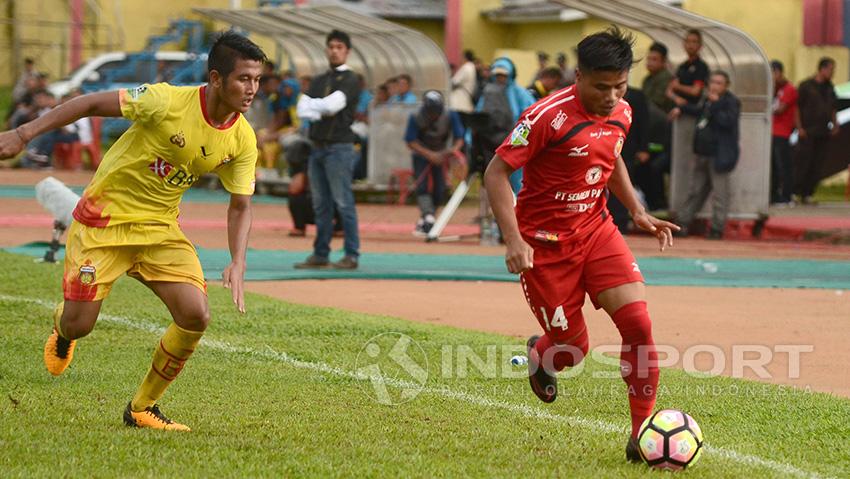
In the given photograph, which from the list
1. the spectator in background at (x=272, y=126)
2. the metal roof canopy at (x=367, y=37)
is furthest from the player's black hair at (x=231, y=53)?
the spectator in background at (x=272, y=126)

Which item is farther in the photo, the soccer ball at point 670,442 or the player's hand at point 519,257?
the player's hand at point 519,257

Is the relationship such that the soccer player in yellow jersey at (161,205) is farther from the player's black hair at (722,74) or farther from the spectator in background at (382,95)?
the spectator in background at (382,95)

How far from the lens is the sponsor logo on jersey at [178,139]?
6609mm

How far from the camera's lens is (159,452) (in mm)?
6176

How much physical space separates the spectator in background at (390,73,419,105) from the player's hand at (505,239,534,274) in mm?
17285

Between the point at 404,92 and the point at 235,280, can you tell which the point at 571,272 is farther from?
the point at 404,92

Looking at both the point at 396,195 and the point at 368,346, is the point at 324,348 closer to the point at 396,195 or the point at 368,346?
the point at 368,346

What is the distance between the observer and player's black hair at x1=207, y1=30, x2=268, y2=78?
21.4 ft

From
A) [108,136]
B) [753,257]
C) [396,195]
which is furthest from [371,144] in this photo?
[108,136]

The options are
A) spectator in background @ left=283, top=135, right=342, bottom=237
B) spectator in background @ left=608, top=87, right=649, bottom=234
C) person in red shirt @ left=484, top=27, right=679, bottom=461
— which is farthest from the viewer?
spectator in background @ left=608, top=87, right=649, bottom=234

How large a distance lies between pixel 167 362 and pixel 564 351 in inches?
75.7

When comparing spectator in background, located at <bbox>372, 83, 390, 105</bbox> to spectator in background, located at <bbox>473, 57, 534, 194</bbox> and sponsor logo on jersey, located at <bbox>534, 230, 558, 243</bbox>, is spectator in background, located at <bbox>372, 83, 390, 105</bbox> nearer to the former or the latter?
spectator in background, located at <bbox>473, 57, 534, 194</bbox>

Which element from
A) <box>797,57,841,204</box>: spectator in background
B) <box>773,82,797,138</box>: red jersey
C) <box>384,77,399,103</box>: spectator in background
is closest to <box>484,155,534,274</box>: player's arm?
<box>384,77,399,103</box>: spectator in background

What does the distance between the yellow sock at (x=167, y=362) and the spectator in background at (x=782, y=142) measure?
17.7 metres
